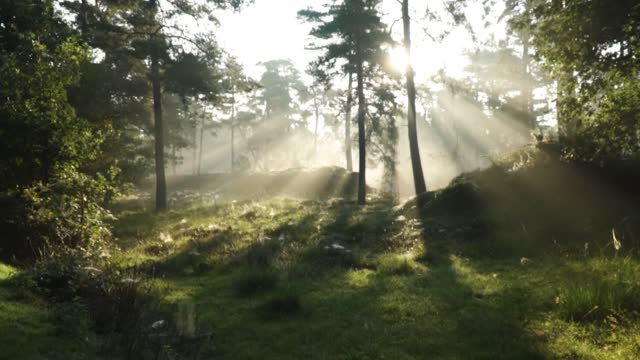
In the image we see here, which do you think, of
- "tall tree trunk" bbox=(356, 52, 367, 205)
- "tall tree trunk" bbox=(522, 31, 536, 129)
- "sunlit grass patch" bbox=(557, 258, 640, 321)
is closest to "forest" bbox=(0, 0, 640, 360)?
"sunlit grass patch" bbox=(557, 258, 640, 321)

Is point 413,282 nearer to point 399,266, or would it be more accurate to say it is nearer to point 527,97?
point 399,266

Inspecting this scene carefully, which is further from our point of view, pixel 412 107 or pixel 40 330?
pixel 412 107

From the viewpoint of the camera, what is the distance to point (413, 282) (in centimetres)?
853

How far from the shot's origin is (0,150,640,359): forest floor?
5375 mm

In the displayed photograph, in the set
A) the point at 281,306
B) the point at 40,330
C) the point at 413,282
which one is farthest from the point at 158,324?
the point at 413,282

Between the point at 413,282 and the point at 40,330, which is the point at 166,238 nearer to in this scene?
the point at 413,282

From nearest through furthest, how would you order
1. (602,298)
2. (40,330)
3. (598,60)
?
(40,330) < (602,298) < (598,60)

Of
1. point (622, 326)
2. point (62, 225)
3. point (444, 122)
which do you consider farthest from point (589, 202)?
point (444, 122)

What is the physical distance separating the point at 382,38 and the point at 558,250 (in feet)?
56.2

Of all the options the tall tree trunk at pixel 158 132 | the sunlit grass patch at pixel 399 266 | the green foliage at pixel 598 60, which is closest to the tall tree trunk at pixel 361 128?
the tall tree trunk at pixel 158 132

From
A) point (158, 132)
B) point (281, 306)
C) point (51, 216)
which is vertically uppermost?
point (158, 132)

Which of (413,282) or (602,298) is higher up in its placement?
(602,298)

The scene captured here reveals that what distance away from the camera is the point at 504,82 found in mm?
46031

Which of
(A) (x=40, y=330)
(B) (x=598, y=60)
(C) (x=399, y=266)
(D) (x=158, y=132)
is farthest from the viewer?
(D) (x=158, y=132)
